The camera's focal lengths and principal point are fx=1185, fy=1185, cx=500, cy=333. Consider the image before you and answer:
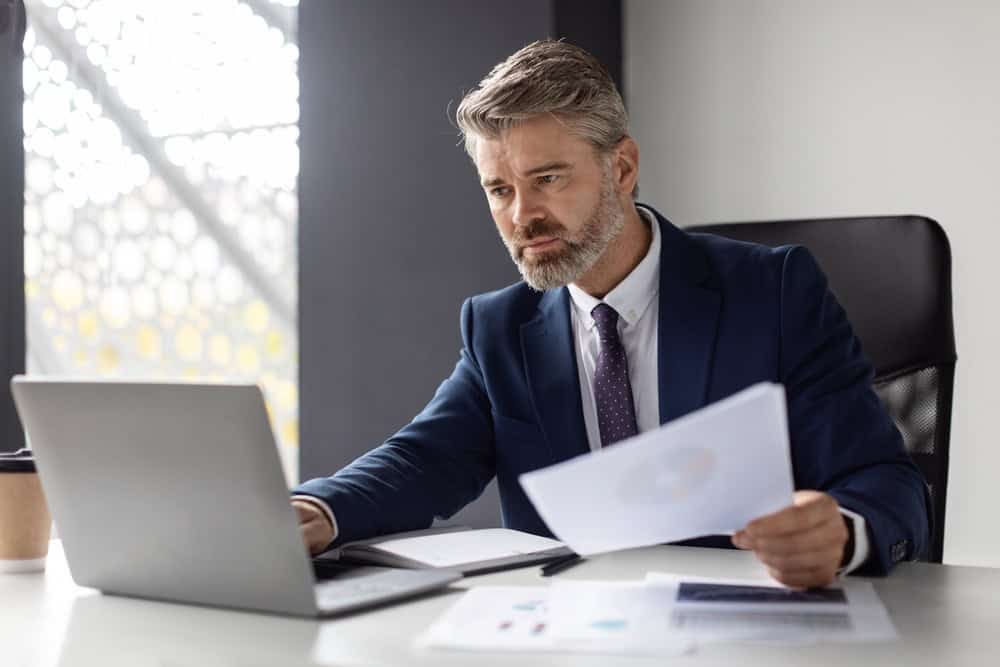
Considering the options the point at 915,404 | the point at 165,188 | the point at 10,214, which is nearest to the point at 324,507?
the point at 915,404

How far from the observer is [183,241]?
4.42 m

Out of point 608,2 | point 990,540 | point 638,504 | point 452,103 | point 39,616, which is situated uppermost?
point 608,2

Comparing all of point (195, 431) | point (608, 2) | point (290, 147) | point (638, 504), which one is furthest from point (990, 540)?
point (290, 147)

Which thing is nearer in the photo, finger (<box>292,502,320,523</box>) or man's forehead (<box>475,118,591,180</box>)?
finger (<box>292,502,320,523</box>)

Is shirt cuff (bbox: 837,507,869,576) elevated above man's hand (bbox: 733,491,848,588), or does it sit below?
below

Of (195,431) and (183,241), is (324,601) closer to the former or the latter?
(195,431)

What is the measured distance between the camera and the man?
158 centimetres

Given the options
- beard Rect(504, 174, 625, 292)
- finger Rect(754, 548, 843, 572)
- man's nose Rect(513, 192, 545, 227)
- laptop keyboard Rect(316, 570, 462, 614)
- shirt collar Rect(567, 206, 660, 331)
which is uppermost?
Answer: man's nose Rect(513, 192, 545, 227)

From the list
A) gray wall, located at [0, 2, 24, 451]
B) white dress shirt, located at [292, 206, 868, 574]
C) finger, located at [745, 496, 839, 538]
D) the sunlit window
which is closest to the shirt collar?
A: white dress shirt, located at [292, 206, 868, 574]

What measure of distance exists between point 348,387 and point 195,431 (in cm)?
209

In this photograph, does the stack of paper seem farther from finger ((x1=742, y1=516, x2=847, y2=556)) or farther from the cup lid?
the cup lid

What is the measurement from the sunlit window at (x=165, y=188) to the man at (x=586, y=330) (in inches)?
98.4

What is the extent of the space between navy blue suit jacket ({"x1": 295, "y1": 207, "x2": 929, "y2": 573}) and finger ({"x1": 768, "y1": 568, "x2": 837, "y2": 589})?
279 mm

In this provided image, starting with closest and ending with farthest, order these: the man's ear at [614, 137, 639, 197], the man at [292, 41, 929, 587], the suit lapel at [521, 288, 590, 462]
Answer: the man at [292, 41, 929, 587], the suit lapel at [521, 288, 590, 462], the man's ear at [614, 137, 639, 197]
